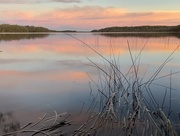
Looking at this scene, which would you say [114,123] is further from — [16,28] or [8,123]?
[16,28]

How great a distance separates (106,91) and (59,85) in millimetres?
1715

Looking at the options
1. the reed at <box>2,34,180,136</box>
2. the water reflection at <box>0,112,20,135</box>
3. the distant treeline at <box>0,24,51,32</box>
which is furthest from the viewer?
the distant treeline at <box>0,24,51,32</box>

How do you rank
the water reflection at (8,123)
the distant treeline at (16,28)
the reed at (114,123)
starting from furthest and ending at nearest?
the distant treeline at (16,28), the water reflection at (8,123), the reed at (114,123)

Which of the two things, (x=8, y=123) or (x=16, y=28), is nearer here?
(x=8, y=123)

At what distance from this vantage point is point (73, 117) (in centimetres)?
533

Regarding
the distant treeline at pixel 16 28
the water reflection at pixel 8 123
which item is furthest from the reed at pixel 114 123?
the distant treeline at pixel 16 28

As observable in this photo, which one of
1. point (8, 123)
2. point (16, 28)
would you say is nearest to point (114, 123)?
point (8, 123)

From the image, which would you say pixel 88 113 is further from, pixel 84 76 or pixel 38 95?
pixel 84 76

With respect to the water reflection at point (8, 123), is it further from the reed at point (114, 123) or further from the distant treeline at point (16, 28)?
the distant treeline at point (16, 28)

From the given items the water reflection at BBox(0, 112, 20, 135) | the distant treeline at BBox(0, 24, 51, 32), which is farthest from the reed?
the distant treeline at BBox(0, 24, 51, 32)

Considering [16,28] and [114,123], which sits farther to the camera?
[16,28]

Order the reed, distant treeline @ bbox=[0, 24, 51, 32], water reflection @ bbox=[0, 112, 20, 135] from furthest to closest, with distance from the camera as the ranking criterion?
1. distant treeline @ bbox=[0, 24, 51, 32]
2. water reflection @ bbox=[0, 112, 20, 135]
3. the reed

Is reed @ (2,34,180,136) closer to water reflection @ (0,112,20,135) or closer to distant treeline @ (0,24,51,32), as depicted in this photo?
water reflection @ (0,112,20,135)

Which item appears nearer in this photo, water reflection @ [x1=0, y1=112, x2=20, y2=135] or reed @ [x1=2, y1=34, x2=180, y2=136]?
reed @ [x1=2, y1=34, x2=180, y2=136]
